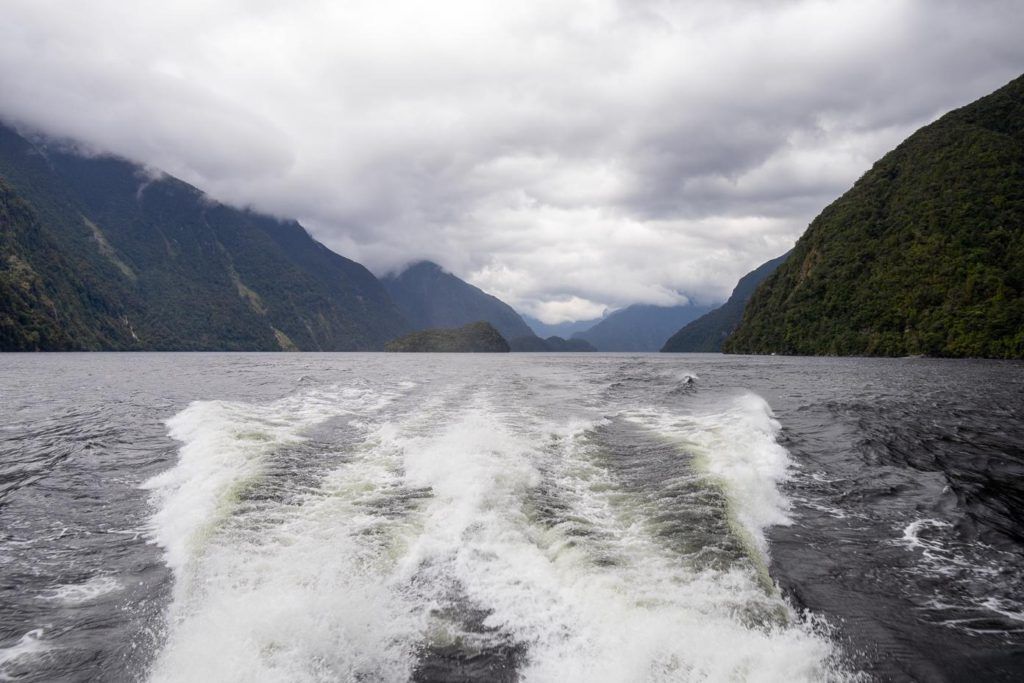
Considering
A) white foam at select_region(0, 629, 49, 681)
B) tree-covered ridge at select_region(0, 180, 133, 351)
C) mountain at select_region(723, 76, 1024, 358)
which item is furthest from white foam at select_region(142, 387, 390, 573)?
tree-covered ridge at select_region(0, 180, 133, 351)

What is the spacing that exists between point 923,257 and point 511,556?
107 m

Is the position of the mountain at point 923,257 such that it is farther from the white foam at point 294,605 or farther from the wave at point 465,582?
the white foam at point 294,605

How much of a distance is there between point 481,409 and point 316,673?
1683cm

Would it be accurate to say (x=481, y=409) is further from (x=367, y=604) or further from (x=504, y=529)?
(x=367, y=604)

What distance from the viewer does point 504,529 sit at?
312 inches

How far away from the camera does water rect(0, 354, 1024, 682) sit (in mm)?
4992

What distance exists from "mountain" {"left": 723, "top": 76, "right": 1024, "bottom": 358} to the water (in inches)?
2947

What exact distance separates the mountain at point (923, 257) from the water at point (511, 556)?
74862 mm

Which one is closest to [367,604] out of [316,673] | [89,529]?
[316,673]

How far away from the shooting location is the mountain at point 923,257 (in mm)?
72125

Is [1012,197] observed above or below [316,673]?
above

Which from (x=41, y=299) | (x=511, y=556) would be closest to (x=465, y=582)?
(x=511, y=556)

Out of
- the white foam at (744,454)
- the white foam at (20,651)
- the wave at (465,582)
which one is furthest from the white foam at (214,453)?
the white foam at (744,454)

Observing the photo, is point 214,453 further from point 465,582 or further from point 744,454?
point 744,454
